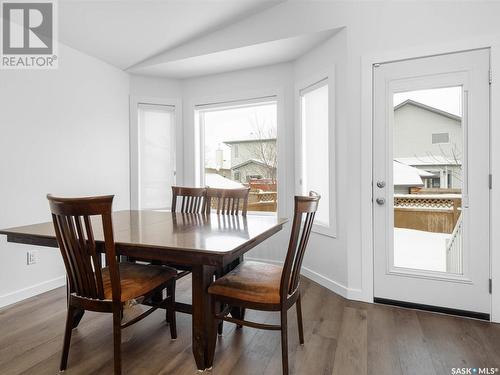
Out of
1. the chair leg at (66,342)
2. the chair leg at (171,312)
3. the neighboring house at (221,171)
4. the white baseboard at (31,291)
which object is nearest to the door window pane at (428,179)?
the chair leg at (171,312)

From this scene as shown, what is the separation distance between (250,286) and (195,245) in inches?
16.6

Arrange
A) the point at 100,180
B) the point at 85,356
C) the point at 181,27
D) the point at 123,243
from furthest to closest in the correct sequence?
the point at 100,180 < the point at 181,27 < the point at 85,356 < the point at 123,243

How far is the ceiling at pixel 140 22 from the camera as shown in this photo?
2744 millimetres

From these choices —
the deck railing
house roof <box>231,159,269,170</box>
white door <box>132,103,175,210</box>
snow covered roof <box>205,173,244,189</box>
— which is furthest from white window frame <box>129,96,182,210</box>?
the deck railing

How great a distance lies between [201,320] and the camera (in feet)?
5.48

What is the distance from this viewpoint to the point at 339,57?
2812 mm

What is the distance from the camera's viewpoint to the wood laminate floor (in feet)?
5.66

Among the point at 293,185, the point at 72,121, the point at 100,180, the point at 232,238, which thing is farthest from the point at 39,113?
the point at 293,185

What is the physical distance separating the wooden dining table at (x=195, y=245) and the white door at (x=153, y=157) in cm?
200

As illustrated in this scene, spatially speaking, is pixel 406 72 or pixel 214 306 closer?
pixel 214 306

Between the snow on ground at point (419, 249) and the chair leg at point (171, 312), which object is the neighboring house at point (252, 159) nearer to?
the snow on ground at point (419, 249)

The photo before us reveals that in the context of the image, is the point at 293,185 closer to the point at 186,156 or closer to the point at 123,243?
the point at 186,156

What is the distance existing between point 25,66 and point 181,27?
5.07 feet

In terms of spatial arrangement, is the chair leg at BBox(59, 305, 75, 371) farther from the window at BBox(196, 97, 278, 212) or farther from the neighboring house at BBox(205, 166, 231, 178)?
the neighboring house at BBox(205, 166, 231, 178)
